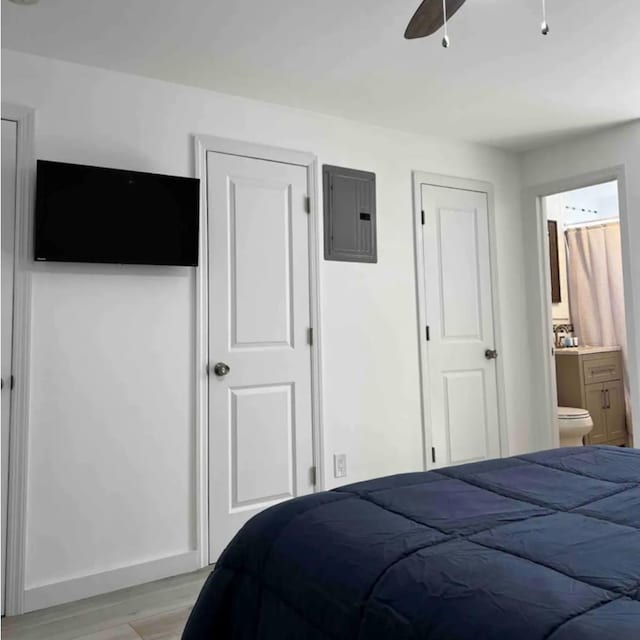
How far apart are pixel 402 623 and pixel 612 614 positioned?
1.03 ft

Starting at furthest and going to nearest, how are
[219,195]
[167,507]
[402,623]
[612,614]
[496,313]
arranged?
[496,313] < [219,195] < [167,507] < [402,623] < [612,614]

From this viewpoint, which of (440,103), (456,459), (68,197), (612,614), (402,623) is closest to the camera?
(612,614)

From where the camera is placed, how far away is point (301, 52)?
2.62 metres

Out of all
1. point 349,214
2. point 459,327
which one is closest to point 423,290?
point 459,327

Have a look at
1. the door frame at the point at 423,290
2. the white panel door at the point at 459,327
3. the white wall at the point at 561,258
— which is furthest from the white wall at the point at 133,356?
the white wall at the point at 561,258

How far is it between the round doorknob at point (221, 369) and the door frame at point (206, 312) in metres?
0.05

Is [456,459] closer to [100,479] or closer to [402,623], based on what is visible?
[100,479]

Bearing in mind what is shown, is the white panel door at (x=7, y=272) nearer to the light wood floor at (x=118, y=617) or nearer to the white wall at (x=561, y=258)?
the light wood floor at (x=118, y=617)

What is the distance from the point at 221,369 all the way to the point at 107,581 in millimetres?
1101

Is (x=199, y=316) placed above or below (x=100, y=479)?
above

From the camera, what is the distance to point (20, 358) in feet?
8.05

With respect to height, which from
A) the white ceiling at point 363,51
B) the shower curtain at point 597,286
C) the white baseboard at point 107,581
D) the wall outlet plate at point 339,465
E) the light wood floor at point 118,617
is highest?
the white ceiling at point 363,51

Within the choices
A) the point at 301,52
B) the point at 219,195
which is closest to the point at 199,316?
the point at 219,195

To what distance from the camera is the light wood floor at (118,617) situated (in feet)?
7.22
